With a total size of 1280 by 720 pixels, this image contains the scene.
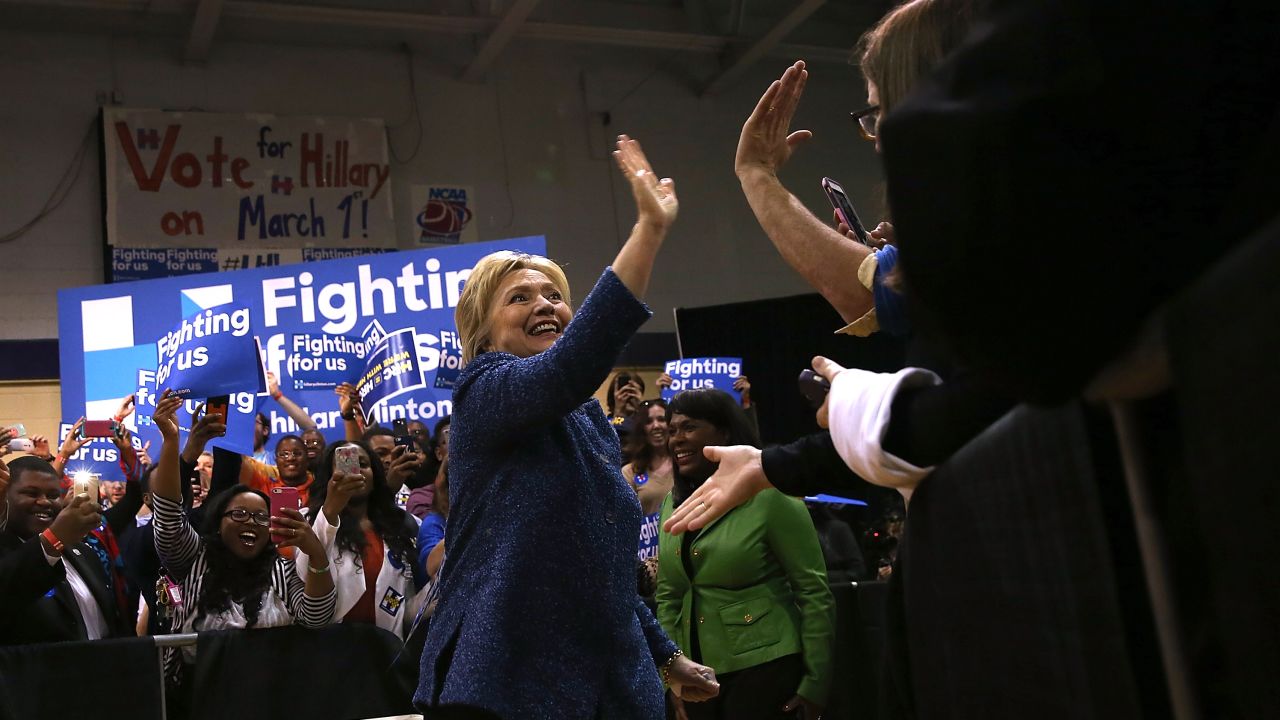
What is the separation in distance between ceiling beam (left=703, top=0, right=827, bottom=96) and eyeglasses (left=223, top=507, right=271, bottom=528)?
8.13 meters

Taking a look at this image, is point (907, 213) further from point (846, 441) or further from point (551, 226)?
point (551, 226)

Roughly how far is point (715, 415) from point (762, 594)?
0.71m

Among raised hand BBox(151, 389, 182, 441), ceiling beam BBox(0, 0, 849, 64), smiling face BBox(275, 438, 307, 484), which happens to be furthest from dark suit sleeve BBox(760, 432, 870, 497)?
ceiling beam BBox(0, 0, 849, 64)

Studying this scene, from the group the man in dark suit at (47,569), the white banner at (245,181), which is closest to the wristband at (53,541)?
the man in dark suit at (47,569)

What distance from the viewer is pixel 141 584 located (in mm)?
4945

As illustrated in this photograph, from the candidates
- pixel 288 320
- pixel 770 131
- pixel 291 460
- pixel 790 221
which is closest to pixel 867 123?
pixel 790 221

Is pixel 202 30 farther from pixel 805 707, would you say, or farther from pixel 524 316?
pixel 524 316

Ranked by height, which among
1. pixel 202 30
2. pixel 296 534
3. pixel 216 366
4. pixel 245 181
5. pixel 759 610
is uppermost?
pixel 202 30

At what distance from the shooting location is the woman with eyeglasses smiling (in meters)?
4.11

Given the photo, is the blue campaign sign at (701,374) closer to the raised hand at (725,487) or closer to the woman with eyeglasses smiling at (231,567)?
the woman with eyeglasses smiling at (231,567)

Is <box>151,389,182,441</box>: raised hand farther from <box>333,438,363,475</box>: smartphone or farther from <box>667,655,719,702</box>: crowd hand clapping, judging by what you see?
<box>667,655,719,702</box>: crowd hand clapping

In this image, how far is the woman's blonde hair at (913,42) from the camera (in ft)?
4.23

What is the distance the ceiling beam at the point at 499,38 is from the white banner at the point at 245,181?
1140 mm

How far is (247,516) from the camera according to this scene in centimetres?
444
